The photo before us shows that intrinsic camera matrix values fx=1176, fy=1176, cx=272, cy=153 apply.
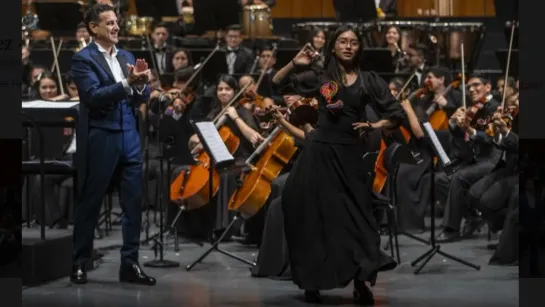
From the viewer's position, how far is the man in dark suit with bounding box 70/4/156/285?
6469mm

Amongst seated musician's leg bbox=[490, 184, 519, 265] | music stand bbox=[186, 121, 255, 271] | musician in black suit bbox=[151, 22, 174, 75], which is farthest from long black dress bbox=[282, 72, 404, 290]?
musician in black suit bbox=[151, 22, 174, 75]

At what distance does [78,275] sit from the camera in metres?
6.57

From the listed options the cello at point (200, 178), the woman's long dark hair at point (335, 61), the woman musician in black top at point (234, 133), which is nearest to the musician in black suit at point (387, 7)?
the woman musician in black top at point (234, 133)

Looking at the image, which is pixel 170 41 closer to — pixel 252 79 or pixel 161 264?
pixel 252 79

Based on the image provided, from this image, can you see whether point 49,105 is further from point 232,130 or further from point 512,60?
point 512,60

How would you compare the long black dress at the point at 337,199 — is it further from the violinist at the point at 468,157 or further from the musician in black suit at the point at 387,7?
the musician in black suit at the point at 387,7

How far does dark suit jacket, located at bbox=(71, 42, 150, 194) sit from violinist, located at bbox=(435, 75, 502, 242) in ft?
8.67

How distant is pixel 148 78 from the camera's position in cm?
632

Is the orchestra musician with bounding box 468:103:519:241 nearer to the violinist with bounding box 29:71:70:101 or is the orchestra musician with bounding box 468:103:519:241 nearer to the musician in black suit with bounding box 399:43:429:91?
the musician in black suit with bounding box 399:43:429:91

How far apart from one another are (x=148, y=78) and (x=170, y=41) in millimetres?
Answer: 5602

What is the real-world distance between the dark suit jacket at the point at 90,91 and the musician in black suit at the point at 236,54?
4.32m

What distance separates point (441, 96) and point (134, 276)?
3.21 m

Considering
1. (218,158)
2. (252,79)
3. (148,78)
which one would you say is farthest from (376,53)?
(148,78)

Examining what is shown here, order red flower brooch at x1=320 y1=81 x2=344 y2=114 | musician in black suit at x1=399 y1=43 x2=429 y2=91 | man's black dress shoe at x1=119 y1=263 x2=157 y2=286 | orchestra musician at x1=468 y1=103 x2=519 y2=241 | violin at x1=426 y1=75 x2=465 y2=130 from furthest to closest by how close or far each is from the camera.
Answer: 1. musician in black suit at x1=399 y1=43 x2=429 y2=91
2. violin at x1=426 y1=75 x2=465 y2=130
3. orchestra musician at x1=468 y1=103 x2=519 y2=241
4. man's black dress shoe at x1=119 y1=263 x2=157 y2=286
5. red flower brooch at x1=320 y1=81 x2=344 y2=114
